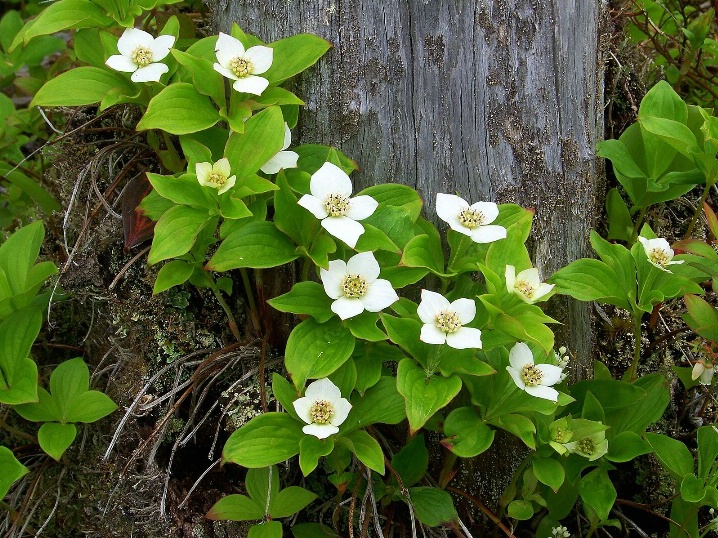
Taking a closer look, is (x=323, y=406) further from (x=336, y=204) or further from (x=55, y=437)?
(x=55, y=437)

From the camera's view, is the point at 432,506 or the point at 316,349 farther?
the point at 432,506

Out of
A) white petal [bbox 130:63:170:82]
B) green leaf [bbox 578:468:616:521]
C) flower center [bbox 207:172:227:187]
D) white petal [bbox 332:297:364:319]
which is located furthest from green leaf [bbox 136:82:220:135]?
green leaf [bbox 578:468:616:521]

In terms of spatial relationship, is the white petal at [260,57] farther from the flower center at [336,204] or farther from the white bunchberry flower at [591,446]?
the white bunchberry flower at [591,446]

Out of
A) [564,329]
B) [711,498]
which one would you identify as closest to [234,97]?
[564,329]

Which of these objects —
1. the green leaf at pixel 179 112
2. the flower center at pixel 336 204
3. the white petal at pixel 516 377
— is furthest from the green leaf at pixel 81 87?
the white petal at pixel 516 377

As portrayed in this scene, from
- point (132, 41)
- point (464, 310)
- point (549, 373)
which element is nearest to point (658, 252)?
point (549, 373)
